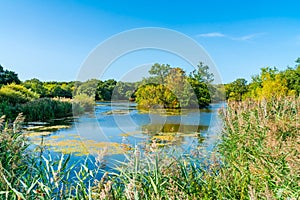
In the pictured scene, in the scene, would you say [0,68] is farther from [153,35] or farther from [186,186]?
[186,186]

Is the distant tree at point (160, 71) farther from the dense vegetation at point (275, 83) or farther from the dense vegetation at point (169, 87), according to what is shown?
the dense vegetation at point (275, 83)

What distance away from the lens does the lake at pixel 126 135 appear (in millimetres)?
4789

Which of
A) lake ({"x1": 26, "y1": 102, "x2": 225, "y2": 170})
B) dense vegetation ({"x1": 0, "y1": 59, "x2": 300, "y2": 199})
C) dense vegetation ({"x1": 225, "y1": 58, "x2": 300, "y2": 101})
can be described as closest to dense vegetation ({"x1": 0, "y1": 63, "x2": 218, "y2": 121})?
lake ({"x1": 26, "y1": 102, "x2": 225, "y2": 170})

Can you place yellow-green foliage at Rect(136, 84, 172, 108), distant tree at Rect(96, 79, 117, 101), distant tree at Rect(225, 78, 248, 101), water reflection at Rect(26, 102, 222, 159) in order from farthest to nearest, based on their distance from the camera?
distant tree at Rect(225, 78, 248, 101) → distant tree at Rect(96, 79, 117, 101) → yellow-green foliage at Rect(136, 84, 172, 108) → water reflection at Rect(26, 102, 222, 159)

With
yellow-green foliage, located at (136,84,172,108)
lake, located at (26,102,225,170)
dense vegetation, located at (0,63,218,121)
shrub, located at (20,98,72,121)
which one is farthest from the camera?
shrub, located at (20,98,72,121)

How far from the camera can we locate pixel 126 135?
855 cm

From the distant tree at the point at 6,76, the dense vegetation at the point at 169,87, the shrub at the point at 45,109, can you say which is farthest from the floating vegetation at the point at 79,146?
the distant tree at the point at 6,76

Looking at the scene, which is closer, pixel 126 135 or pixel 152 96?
pixel 126 135

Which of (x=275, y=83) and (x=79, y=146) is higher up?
(x=275, y=83)

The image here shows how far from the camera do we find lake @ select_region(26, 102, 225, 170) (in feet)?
15.7

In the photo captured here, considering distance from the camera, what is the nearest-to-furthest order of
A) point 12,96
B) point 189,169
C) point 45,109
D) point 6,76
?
point 189,169
point 45,109
point 12,96
point 6,76

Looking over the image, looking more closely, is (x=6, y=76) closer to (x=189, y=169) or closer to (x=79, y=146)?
(x=79, y=146)

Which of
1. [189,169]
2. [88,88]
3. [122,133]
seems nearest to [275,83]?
[122,133]

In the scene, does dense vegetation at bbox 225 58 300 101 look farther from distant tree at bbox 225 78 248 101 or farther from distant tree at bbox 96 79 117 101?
distant tree at bbox 96 79 117 101
